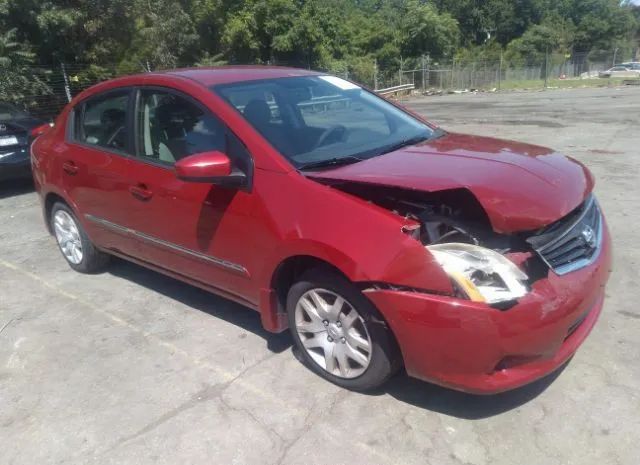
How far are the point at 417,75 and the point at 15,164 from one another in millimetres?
30304

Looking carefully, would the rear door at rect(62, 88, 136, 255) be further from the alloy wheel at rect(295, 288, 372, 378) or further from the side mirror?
the alloy wheel at rect(295, 288, 372, 378)

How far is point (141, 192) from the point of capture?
371 centimetres

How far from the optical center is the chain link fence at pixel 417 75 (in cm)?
1507

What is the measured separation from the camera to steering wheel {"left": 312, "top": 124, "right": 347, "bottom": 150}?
11.0ft

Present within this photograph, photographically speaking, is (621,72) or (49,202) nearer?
(49,202)

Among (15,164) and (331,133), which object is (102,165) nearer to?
(331,133)

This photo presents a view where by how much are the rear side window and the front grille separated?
279 centimetres

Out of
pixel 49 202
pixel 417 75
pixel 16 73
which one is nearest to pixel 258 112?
pixel 49 202

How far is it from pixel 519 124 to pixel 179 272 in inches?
483

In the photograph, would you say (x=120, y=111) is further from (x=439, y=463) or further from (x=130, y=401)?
(x=439, y=463)

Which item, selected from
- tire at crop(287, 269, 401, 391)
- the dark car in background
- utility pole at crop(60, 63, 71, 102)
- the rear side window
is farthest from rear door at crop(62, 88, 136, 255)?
utility pole at crop(60, 63, 71, 102)

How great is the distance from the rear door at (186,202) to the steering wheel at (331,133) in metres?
0.48

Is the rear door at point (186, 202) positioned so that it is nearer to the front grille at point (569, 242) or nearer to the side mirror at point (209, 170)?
the side mirror at point (209, 170)

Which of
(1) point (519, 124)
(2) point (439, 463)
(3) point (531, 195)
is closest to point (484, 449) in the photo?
(2) point (439, 463)
